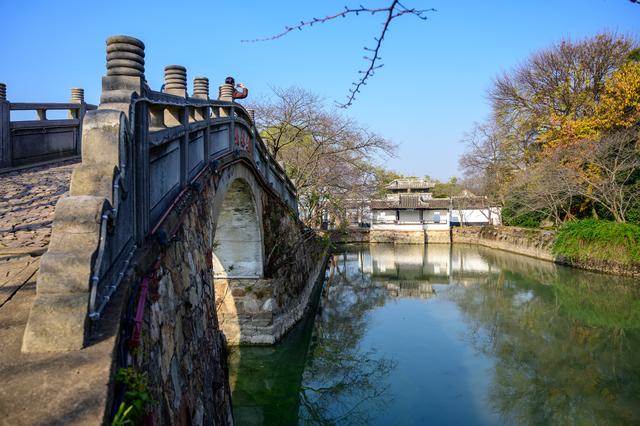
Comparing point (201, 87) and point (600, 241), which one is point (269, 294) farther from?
point (600, 241)

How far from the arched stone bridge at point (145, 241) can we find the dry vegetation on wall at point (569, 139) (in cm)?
2133

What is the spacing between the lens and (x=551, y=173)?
25375 millimetres

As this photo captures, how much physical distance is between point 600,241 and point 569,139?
284 inches

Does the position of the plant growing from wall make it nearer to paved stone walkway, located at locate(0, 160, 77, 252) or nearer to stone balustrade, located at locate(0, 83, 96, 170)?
paved stone walkway, located at locate(0, 160, 77, 252)

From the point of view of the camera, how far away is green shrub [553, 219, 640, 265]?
65.9ft

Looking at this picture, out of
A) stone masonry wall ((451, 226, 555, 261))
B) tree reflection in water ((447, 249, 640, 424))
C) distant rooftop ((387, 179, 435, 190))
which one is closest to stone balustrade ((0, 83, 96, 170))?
tree reflection in water ((447, 249, 640, 424))

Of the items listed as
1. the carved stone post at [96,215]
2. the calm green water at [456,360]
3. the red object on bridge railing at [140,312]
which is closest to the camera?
the carved stone post at [96,215]

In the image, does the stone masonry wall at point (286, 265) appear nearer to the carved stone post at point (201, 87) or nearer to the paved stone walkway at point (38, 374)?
the carved stone post at point (201, 87)

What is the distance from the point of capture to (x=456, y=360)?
11570mm

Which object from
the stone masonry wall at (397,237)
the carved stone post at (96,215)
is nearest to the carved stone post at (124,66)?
the carved stone post at (96,215)

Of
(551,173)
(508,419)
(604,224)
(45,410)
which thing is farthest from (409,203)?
(45,410)

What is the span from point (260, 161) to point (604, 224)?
1768 cm

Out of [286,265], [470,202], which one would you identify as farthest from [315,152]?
[470,202]

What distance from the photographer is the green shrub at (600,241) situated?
65.9 feet
